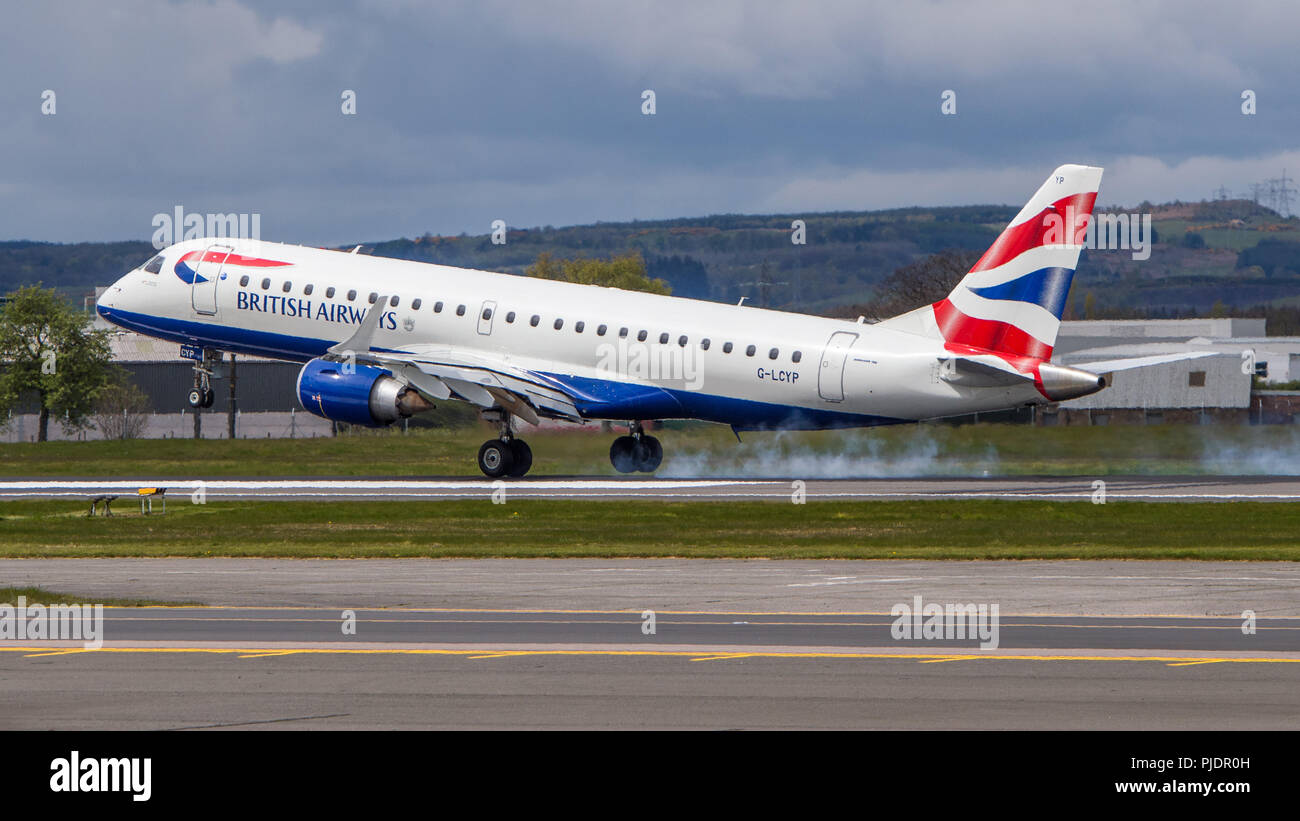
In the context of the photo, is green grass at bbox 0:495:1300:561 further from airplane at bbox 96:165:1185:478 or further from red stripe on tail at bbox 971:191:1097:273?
red stripe on tail at bbox 971:191:1097:273

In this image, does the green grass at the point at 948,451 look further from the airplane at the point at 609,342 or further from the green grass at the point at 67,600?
the green grass at the point at 67,600

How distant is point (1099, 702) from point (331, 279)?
39.3 meters

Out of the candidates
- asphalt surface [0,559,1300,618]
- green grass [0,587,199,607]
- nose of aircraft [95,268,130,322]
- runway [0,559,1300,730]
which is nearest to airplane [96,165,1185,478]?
nose of aircraft [95,268,130,322]

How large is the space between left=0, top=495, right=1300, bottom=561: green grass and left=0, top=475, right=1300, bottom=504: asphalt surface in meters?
2.56

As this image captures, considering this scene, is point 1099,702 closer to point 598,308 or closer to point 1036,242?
point 1036,242

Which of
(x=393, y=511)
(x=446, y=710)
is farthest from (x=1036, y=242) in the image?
(x=446, y=710)

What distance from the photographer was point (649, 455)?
53.1 metres

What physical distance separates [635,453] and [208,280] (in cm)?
1502

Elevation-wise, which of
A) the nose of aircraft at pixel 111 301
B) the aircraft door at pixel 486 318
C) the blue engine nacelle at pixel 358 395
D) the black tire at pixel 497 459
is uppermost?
the nose of aircraft at pixel 111 301

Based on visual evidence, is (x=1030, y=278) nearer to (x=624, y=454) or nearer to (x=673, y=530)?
(x=624, y=454)

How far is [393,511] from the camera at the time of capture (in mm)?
41875

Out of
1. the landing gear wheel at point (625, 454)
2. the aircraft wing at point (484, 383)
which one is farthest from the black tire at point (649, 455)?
the aircraft wing at point (484, 383)

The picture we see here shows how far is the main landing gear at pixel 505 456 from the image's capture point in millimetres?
52250

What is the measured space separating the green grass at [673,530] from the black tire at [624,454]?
380 inches
